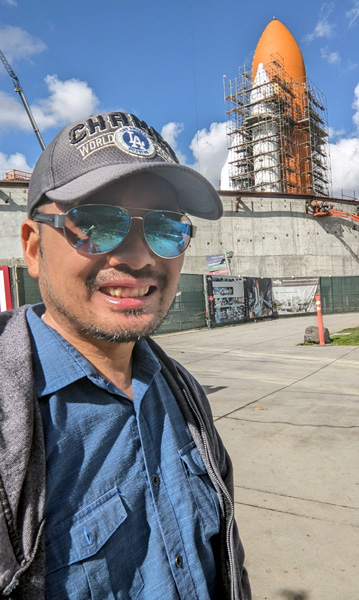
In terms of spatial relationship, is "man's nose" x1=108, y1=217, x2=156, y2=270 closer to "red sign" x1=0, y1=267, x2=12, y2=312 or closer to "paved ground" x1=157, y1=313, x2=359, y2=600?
"paved ground" x1=157, y1=313, x2=359, y2=600

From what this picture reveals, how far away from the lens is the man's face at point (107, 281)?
1184mm

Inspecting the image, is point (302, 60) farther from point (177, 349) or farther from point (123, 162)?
point (123, 162)

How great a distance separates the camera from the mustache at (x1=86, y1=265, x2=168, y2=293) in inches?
46.6

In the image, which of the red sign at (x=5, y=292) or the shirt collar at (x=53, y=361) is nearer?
the shirt collar at (x=53, y=361)

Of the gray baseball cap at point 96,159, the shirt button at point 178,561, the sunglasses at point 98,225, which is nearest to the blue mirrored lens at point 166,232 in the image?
the sunglasses at point 98,225

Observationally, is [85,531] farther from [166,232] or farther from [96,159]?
[96,159]

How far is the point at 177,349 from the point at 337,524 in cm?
957

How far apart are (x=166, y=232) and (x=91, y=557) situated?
91 cm

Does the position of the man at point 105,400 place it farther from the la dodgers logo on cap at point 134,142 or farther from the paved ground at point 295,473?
the paved ground at point 295,473

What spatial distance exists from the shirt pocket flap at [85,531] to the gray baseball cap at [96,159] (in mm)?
799

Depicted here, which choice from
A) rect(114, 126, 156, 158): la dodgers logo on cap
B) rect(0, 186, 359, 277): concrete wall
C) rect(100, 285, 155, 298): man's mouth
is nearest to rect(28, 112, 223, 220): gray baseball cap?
rect(114, 126, 156, 158): la dodgers logo on cap

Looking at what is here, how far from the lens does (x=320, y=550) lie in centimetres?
264

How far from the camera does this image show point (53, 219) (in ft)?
3.84

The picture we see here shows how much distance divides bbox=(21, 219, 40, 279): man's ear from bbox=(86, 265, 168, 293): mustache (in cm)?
22
